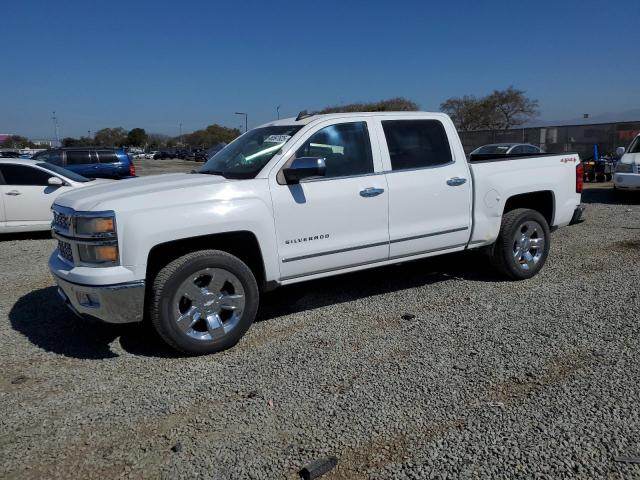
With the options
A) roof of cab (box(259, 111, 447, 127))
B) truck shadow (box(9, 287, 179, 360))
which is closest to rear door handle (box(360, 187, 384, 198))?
roof of cab (box(259, 111, 447, 127))

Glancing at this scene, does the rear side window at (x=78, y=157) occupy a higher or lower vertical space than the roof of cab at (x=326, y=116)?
lower

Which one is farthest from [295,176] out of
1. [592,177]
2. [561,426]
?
[592,177]

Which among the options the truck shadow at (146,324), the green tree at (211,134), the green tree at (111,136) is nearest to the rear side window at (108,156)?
the truck shadow at (146,324)

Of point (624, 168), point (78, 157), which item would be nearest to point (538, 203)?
point (624, 168)

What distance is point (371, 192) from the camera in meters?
4.96

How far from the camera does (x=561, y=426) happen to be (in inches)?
125

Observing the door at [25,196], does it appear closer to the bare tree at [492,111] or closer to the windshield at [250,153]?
the windshield at [250,153]

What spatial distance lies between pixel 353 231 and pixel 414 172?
Result: 908 millimetres

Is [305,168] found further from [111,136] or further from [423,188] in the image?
[111,136]

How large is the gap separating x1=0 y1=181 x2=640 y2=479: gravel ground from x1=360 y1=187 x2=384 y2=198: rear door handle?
113cm

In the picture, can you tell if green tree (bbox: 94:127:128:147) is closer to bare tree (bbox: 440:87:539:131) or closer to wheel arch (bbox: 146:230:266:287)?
bare tree (bbox: 440:87:539:131)

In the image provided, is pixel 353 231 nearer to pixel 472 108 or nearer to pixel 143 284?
pixel 143 284

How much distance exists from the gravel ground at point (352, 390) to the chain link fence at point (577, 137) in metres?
20.2

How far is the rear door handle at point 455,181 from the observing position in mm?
5465
